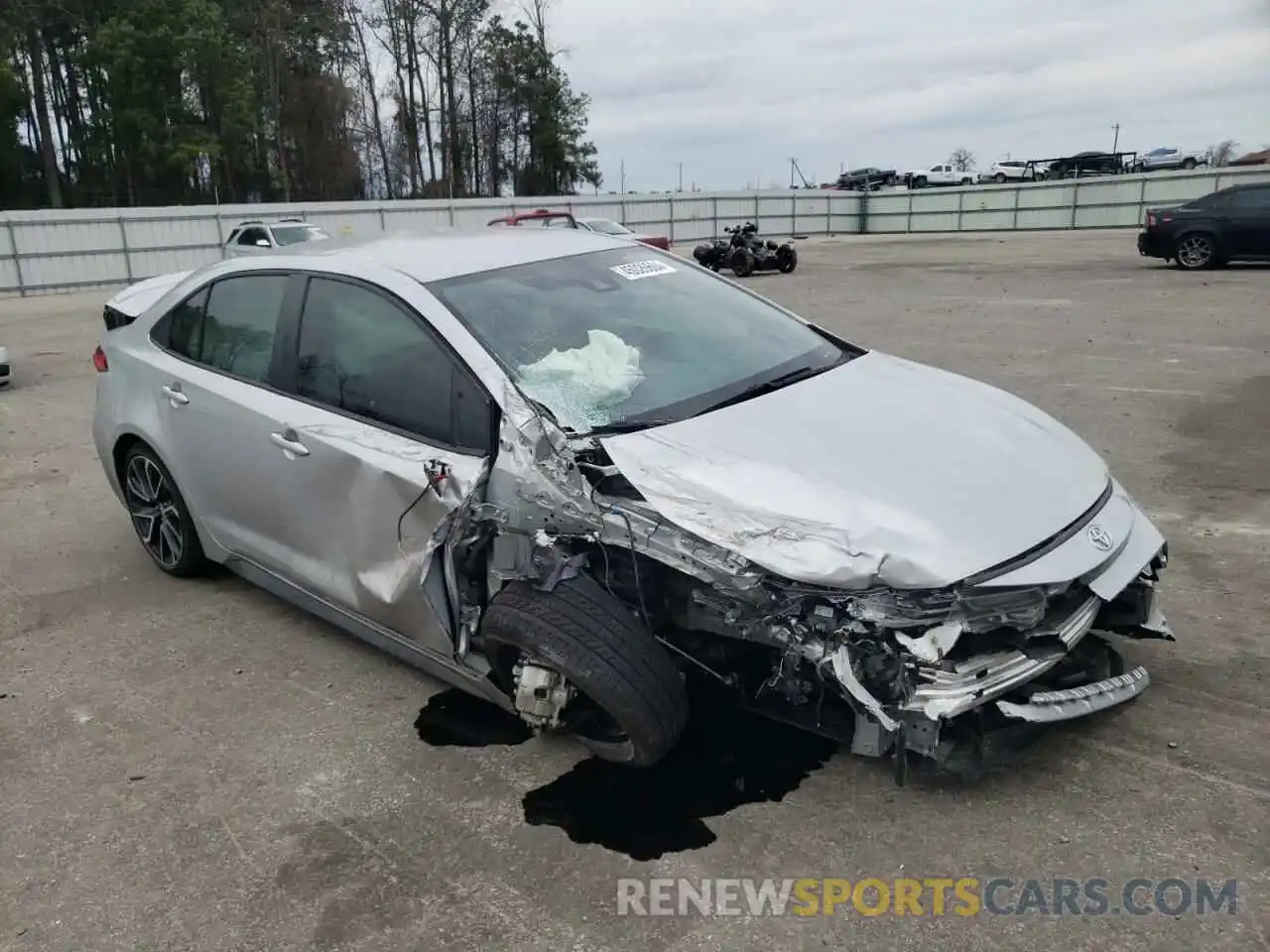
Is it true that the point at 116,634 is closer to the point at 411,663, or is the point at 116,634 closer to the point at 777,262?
the point at 411,663

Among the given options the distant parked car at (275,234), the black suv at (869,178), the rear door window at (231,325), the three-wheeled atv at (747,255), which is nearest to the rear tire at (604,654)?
the rear door window at (231,325)

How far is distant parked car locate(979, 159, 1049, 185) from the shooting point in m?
50.5

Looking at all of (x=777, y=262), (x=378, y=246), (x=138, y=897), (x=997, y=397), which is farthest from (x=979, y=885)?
(x=777, y=262)

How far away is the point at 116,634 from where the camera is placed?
4219mm

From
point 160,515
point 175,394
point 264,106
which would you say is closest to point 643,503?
point 175,394

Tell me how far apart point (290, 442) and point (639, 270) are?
5.06 feet

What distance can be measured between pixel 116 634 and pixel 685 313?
2779 millimetres

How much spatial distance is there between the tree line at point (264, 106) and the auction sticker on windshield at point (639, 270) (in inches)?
1702

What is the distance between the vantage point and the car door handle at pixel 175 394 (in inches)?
166

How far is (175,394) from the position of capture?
4281mm

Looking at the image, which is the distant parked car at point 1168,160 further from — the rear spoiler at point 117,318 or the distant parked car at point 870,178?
the rear spoiler at point 117,318

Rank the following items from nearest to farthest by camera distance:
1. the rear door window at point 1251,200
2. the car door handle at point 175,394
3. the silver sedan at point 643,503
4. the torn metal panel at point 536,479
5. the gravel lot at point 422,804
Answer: the gravel lot at point 422,804, the silver sedan at point 643,503, the torn metal panel at point 536,479, the car door handle at point 175,394, the rear door window at point 1251,200

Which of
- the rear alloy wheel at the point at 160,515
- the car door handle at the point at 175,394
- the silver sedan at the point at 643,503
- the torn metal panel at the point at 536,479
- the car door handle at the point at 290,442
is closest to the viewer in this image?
the silver sedan at the point at 643,503

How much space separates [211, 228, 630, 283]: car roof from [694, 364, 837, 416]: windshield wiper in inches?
41.2
